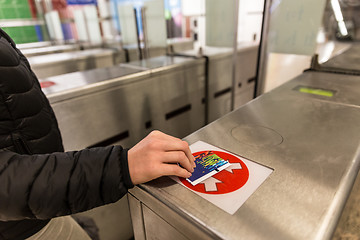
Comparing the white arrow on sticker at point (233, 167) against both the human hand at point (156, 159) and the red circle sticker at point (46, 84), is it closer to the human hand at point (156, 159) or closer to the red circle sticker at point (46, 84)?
the human hand at point (156, 159)

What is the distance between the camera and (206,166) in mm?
532

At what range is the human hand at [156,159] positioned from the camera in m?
0.45

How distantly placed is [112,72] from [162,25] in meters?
0.80

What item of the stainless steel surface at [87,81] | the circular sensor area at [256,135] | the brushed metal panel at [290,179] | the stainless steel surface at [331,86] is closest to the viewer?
the brushed metal panel at [290,179]

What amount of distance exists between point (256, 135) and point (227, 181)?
223 mm

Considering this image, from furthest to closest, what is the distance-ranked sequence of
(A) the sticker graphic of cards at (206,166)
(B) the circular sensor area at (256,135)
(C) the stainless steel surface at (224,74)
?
(C) the stainless steel surface at (224,74) < (B) the circular sensor area at (256,135) < (A) the sticker graphic of cards at (206,166)

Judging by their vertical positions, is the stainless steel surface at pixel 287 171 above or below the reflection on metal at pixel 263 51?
below

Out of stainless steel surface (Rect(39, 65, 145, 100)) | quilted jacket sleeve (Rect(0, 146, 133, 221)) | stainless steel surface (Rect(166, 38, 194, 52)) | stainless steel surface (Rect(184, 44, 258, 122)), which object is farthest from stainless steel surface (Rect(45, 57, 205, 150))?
stainless steel surface (Rect(166, 38, 194, 52))

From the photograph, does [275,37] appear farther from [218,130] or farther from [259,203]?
[259,203]

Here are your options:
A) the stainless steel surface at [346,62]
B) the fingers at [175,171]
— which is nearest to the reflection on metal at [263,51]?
the stainless steel surface at [346,62]

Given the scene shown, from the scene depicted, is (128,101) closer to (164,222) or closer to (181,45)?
(164,222)

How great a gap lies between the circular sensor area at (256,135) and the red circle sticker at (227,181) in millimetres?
109

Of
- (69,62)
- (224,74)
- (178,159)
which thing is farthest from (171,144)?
(69,62)

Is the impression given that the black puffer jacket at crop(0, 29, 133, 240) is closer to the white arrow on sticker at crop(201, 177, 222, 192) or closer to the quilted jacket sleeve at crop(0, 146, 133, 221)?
the quilted jacket sleeve at crop(0, 146, 133, 221)
